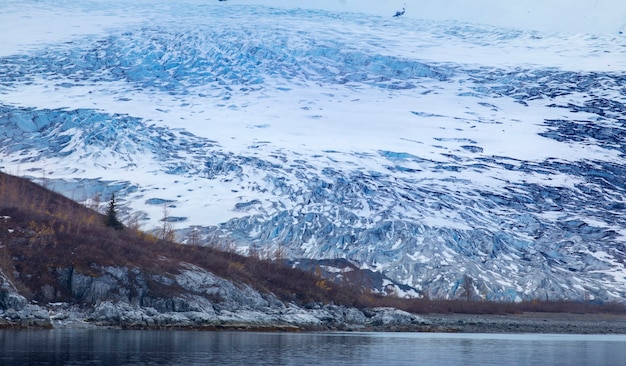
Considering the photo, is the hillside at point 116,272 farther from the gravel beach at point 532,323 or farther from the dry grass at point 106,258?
the gravel beach at point 532,323

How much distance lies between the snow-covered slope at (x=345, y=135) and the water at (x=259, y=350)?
4382 centimetres

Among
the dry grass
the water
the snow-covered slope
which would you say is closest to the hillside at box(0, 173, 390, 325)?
the dry grass

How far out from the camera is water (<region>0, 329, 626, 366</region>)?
31.1 m

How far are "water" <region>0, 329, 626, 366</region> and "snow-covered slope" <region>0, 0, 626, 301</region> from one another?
43815mm

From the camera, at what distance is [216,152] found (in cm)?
11594

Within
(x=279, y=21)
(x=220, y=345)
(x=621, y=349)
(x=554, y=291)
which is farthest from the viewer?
(x=279, y=21)

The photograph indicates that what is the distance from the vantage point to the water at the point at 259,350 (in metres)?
31.1

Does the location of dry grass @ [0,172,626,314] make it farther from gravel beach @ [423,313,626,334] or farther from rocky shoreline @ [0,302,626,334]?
gravel beach @ [423,313,626,334]

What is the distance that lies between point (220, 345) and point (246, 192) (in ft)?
215

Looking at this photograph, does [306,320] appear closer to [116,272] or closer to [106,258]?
[116,272]

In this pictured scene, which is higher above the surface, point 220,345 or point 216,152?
point 220,345

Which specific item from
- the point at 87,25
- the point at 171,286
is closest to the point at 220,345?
the point at 171,286

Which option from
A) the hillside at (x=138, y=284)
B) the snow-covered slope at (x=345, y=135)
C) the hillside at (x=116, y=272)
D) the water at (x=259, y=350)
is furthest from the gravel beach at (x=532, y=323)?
the water at (x=259, y=350)

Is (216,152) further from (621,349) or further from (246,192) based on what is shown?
(621,349)
